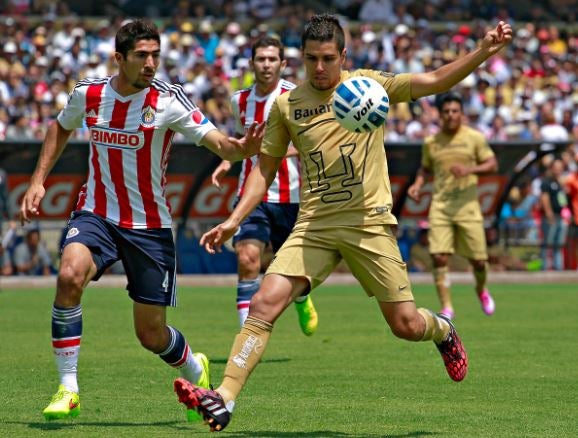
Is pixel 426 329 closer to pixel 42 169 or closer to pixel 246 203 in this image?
pixel 246 203

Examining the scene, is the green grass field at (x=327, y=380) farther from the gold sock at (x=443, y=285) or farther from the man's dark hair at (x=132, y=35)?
the man's dark hair at (x=132, y=35)

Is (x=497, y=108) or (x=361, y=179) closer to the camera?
(x=361, y=179)

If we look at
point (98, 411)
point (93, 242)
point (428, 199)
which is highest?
point (93, 242)

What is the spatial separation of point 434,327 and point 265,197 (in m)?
4.09

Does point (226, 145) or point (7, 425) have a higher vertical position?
point (226, 145)

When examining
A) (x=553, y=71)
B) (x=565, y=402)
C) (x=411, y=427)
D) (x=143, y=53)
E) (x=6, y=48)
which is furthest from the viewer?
(x=553, y=71)

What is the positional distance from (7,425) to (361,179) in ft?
8.46

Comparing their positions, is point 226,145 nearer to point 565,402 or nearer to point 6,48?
point 565,402

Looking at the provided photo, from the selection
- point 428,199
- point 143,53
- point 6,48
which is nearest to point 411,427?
point 143,53

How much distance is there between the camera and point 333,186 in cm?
800

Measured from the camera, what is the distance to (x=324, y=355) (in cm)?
1212

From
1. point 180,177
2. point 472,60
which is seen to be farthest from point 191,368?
point 180,177

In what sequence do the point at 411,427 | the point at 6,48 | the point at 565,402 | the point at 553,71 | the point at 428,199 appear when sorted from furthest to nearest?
the point at 553,71 → the point at 6,48 → the point at 428,199 → the point at 565,402 → the point at 411,427

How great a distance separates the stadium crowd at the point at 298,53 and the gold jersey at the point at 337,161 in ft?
50.3
